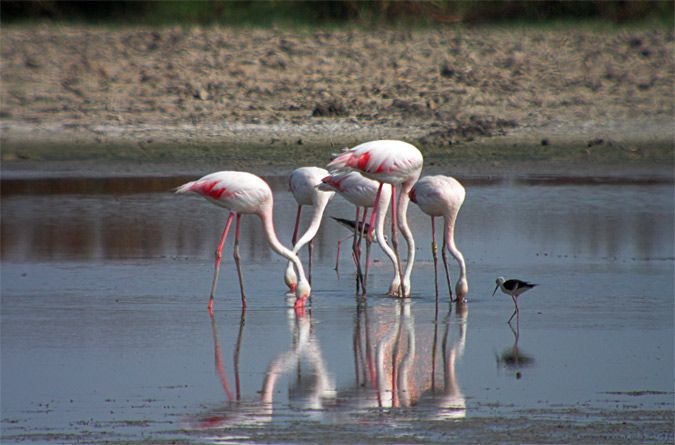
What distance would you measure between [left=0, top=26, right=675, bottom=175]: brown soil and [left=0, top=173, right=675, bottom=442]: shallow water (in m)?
5.26

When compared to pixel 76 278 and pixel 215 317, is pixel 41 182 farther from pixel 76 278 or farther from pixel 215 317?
pixel 215 317

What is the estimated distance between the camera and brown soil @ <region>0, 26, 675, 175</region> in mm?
16375

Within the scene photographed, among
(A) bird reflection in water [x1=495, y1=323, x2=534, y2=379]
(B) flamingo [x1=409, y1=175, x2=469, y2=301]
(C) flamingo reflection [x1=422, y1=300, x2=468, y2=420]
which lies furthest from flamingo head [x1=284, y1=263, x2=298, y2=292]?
(A) bird reflection in water [x1=495, y1=323, x2=534, y2=379]

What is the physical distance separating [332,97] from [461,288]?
10888 millimetres

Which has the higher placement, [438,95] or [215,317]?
[438,95]

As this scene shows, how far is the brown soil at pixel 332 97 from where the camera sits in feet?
53.7

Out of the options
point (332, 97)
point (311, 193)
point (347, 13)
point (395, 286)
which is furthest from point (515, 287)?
point (347, 13)

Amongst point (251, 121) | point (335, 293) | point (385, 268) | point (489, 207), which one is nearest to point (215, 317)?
point (335, 293)

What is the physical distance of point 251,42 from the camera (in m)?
20.1

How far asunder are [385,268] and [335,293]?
1431mm

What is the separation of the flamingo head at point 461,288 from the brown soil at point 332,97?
7.87 metres

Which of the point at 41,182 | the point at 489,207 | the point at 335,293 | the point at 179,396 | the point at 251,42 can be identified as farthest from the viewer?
the point at 251,42

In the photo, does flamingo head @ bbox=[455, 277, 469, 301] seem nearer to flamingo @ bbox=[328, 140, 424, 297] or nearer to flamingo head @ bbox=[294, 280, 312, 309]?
flamingo @ bbox=[328, 140, 424, 297]

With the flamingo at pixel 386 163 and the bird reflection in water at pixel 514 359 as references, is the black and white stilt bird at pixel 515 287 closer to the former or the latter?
the bird reflection in water at pixel 514 359
